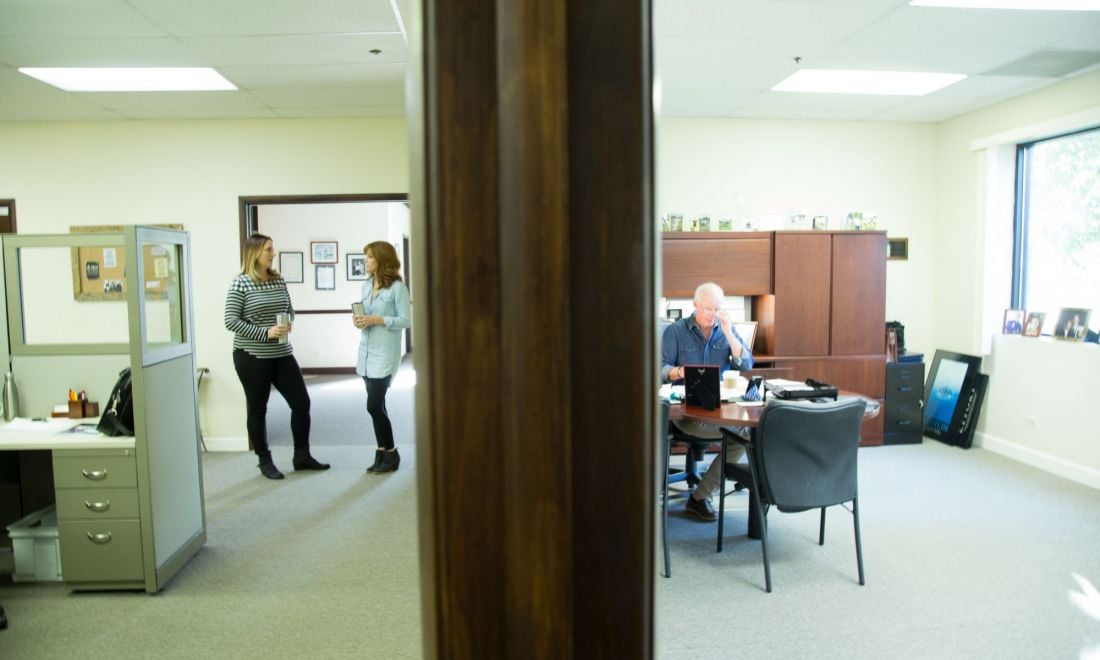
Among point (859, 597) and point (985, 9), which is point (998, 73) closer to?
point (985, 9)

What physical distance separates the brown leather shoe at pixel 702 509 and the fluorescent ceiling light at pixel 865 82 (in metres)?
2.77

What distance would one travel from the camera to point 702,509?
4.02 metres

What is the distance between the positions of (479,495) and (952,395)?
6206 mm

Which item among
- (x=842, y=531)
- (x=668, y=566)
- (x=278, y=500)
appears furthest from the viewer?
(x=278, y=500)

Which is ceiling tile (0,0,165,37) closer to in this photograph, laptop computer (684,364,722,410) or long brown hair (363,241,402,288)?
long brown hair (363,241,402,288)

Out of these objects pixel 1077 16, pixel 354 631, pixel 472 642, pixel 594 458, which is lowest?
pixel 354 631

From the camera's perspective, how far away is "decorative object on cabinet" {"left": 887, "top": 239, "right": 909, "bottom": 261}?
609cm

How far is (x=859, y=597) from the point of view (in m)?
3.00

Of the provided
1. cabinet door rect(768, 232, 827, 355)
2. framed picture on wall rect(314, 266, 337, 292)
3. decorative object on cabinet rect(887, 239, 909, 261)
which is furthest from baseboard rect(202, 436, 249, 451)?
decorative object on cabinet rect(887, 239, 909, 261)

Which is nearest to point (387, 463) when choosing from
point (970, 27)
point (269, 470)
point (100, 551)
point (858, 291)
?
point (269, 470)

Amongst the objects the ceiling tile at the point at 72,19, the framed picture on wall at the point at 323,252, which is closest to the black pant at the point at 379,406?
the ceiling tile at the point at 72,19

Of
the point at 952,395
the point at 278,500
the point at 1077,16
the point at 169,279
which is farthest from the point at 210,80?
the point at 952,395


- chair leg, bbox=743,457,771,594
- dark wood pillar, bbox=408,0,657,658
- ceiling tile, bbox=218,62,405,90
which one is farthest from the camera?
ceiling tile, bbox=218,62,405,90

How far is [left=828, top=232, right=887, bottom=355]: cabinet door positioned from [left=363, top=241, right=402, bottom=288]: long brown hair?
3386 mm
